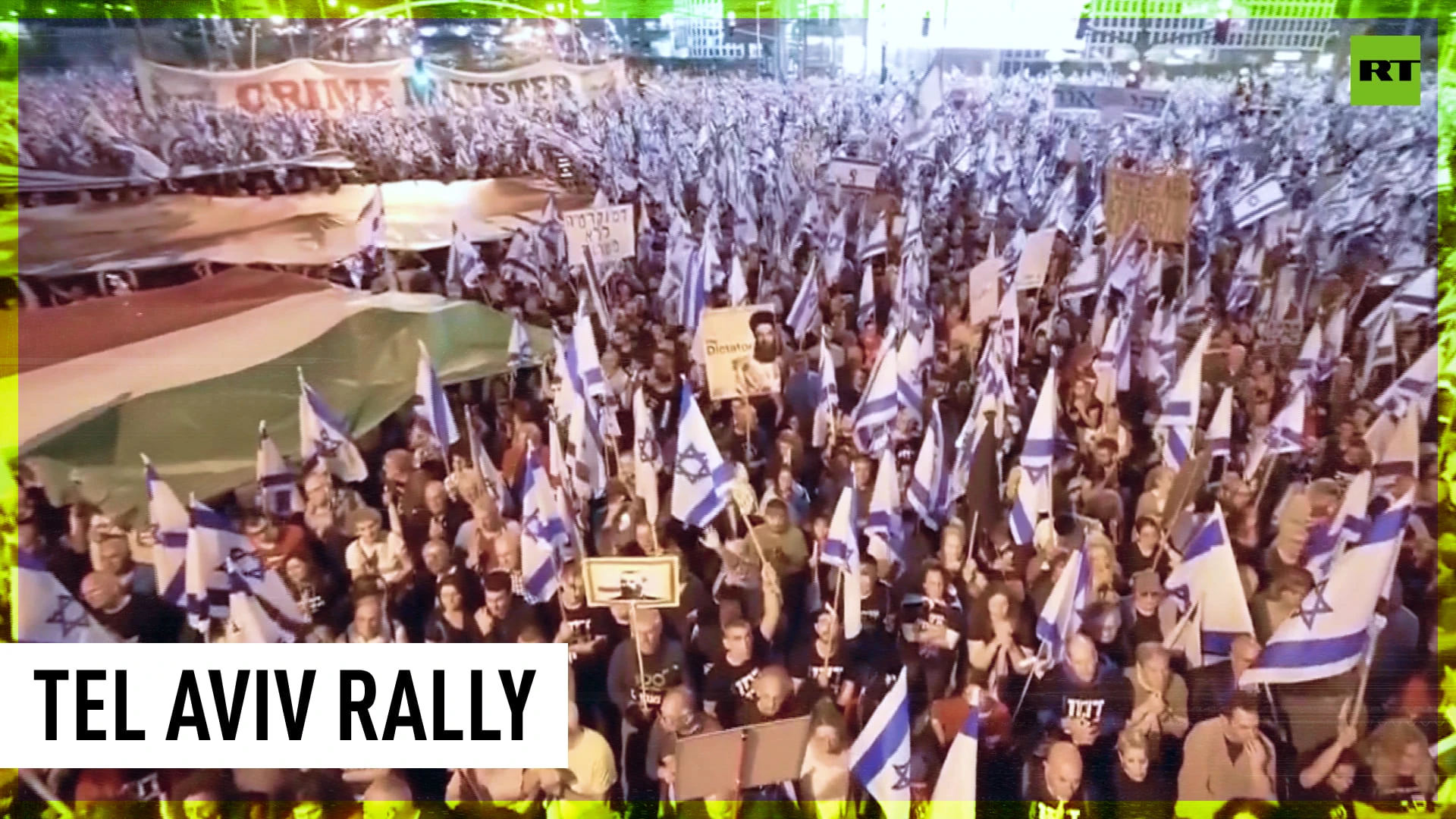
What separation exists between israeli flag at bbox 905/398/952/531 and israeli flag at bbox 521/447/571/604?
66 cm

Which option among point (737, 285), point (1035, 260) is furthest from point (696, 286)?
point (1035, 260)

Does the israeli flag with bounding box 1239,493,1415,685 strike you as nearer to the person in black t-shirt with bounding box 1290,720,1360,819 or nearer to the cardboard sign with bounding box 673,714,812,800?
the person in black t-shirt with bounding box 1290,720,1360,819

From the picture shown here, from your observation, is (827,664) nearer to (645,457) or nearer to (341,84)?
(645,457)

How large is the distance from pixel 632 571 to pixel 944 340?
0.73m

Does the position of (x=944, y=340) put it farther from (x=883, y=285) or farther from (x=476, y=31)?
(x=476, y=31)

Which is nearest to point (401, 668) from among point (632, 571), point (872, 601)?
point (632, 571)

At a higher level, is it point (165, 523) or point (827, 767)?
point (165, 523)

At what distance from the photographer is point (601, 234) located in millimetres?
2104

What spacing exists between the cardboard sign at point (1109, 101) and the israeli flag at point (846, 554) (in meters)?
0.83

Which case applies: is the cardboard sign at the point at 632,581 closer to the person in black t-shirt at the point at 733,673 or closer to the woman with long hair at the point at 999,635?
the person in black t-shirt at the point at 733,673

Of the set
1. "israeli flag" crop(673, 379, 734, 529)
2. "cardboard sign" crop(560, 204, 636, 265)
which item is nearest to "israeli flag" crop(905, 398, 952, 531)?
"israeli flag" crop(673, 379, 734, 529)

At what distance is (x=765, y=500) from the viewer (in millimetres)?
2090

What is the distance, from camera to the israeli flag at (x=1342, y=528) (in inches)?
81.9

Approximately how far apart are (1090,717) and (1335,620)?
1.60 ft
